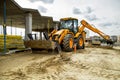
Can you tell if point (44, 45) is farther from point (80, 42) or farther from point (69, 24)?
point (80, 42)

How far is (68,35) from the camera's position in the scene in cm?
1433

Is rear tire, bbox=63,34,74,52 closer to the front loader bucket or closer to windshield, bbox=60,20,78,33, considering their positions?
the front loader bucket

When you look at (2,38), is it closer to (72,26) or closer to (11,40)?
(11,40)

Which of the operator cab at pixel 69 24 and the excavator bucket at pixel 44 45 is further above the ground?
the operator cab at pixel 69 24

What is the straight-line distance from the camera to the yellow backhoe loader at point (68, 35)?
13.7 meters

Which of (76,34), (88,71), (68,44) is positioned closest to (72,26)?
(76,34)

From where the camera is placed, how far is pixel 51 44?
12.5 meters

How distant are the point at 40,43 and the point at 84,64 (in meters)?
5.06

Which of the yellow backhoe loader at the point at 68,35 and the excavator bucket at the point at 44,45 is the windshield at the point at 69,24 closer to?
the yellow backhoe loader at the point at 68,35

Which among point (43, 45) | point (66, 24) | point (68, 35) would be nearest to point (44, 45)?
point (43, 45)

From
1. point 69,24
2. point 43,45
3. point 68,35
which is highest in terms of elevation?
point 69,24

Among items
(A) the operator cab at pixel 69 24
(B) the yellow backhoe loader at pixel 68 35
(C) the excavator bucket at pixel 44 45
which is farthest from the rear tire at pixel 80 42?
(C) the excavator bucket at pixel 44 45

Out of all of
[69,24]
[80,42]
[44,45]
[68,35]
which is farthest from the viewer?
[80,42]

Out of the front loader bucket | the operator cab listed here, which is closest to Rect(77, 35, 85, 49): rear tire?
the operator cab
